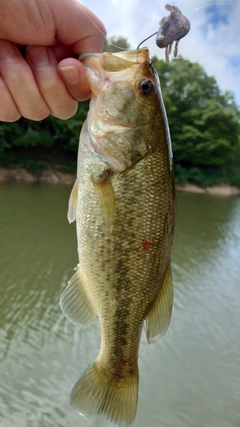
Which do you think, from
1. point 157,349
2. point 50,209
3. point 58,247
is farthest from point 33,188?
point 157,349

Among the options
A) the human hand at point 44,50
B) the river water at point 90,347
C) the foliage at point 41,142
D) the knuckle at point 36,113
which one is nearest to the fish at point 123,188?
the human hand at point 44,50

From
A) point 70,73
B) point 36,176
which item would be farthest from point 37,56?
point 36,176

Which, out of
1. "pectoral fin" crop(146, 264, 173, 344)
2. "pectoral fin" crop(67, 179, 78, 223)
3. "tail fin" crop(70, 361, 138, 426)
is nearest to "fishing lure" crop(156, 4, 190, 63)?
"pectoral fin" crop(67, 179, 78, 223)

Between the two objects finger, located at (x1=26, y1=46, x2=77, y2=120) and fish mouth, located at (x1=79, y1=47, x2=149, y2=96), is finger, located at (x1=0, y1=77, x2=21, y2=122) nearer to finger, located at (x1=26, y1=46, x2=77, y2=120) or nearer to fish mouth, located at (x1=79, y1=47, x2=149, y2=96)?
finger, located at (x1=26, y1=46, x2=77, y2=120)

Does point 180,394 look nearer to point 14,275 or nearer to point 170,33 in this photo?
point 14,275

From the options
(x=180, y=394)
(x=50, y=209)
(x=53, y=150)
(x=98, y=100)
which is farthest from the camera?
(x=53, y=150)

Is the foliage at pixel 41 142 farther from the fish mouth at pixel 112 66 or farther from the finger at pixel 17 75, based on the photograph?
the fish mouth at pixel 112 66
